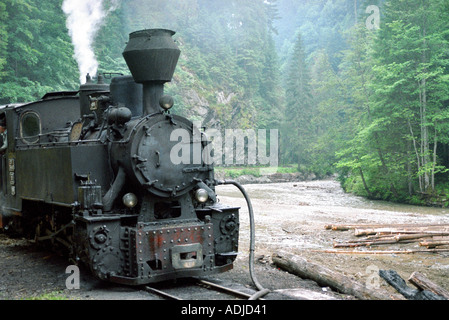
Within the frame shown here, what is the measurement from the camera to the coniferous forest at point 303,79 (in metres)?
25.5

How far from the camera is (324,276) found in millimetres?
7832

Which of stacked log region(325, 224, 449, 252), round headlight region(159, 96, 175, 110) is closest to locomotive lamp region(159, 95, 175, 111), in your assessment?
round headlight region(159, 96, 175, 110)

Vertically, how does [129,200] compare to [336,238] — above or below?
above

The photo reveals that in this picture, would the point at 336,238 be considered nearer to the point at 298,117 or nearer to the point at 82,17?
the point at 82,17

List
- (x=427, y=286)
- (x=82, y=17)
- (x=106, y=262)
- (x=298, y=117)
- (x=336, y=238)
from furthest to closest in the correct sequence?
(x=298, y=117) < (x=82, y=17) < (x=336, y=238) < (x=427, y=286) < (x=106, y=262)

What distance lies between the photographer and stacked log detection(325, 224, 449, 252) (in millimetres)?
12664

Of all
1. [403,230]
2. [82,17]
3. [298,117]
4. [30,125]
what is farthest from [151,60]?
[298,117]

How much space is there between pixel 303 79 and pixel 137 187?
49450 mm

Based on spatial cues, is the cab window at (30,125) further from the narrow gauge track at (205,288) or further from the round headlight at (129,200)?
the narrow gauge track at (205,288)

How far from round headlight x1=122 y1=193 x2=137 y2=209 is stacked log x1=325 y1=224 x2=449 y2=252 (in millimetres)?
7234

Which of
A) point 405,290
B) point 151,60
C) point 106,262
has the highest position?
point 151,60

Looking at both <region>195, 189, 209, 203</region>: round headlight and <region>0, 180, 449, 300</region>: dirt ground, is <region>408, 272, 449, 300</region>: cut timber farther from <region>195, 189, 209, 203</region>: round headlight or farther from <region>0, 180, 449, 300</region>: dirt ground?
<region>195, 189, 209, 203</region>: round headlight

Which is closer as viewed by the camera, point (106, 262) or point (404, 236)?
point (106, 262)
